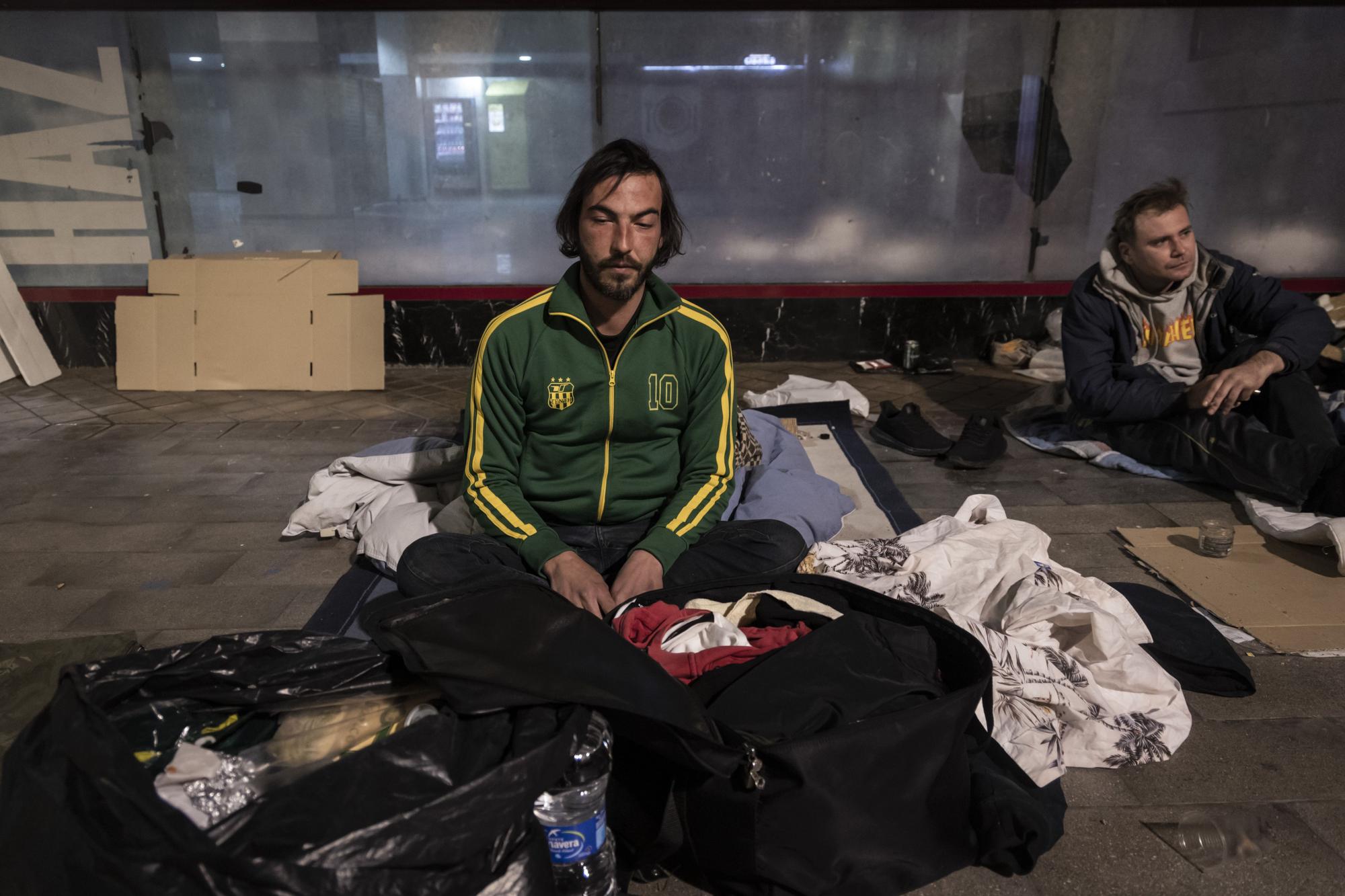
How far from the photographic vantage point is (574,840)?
1596 millimetres

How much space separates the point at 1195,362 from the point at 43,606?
15.3ft

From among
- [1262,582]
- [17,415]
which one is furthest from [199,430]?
[1262,582]

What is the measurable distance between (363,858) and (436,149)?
5.90 meters

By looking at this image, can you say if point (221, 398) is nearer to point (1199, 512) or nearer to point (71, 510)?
point (71, 510)

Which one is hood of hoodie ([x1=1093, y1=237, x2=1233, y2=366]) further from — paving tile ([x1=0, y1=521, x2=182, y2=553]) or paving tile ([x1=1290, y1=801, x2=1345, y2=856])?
paving tile ([x1=0, y1=521, x2=182, y2=553])

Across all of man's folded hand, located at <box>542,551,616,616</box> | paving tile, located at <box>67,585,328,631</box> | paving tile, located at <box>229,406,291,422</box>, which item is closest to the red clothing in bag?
man's folded hand, located at <box>542,551,616,616</box>

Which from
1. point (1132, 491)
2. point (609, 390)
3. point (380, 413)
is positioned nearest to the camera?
point (609, 390)

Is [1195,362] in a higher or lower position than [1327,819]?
higher

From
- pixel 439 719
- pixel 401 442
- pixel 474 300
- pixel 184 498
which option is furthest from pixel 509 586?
pixel 474 300

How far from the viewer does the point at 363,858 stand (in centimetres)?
134

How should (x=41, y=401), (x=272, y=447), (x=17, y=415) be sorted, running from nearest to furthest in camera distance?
(x=272, y=447), (x=17, y=415), (x=41, y=401)

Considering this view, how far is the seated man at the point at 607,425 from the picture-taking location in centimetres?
257

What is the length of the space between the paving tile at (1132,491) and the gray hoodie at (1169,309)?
532mm

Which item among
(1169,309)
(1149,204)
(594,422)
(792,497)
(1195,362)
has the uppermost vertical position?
(1149,204)
